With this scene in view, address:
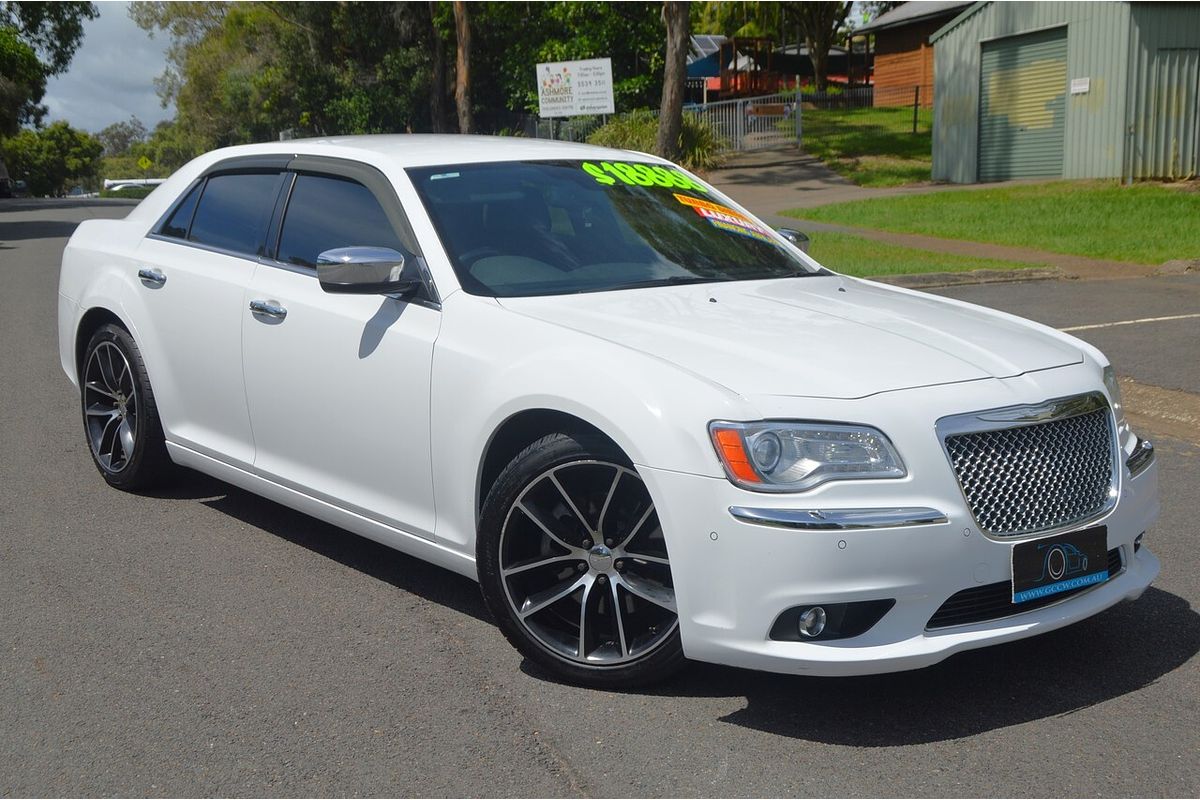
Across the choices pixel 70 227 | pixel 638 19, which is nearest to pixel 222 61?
pixel 638 19

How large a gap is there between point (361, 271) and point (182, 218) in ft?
6.53

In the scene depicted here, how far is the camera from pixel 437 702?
12.7ft

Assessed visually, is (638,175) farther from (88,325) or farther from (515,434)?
(88,325)

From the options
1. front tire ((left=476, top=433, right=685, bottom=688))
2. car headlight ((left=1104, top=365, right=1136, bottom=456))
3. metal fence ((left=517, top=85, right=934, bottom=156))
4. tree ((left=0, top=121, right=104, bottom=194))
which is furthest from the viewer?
tree ((left=0, top=121, right=104, bottom=194))

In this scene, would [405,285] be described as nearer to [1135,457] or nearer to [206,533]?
[206,533]

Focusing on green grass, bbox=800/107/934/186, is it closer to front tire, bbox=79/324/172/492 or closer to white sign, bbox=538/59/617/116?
white sign, bbox=538/59/617/116

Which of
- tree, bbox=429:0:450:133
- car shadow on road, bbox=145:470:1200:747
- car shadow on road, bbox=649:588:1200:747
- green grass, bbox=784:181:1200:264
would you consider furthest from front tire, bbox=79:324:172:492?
tree, bbox=429:0:450:133

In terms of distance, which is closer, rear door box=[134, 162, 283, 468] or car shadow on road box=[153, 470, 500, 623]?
car shadow on road box=[153, 470, 500, 623]

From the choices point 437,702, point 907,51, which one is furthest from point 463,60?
point 437,702

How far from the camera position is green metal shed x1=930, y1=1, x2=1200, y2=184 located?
78.3 feet

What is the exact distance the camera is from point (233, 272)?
212 inches

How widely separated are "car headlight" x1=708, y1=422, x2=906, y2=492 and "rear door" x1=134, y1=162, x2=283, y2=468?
97.1 inches

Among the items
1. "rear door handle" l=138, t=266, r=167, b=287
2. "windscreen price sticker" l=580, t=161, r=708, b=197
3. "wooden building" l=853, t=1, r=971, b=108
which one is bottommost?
"rear door handle" l=138, t=266, r=167, b=287

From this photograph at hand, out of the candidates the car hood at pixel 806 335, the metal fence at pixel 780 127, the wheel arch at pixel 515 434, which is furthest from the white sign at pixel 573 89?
the wheel arch at pixel 515 434
